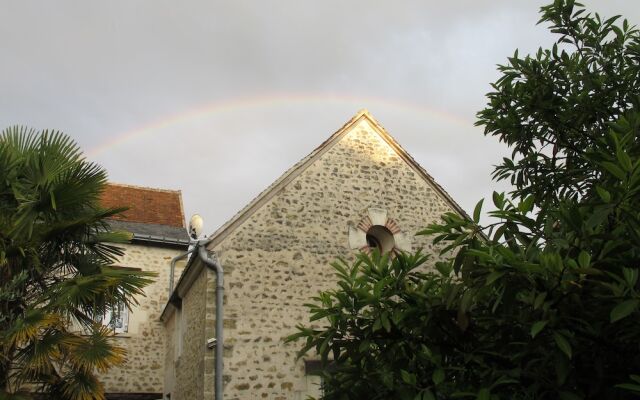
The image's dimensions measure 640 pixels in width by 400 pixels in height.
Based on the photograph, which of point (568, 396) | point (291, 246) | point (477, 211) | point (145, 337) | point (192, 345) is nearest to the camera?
point (568, 396)

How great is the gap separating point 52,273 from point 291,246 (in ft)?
11.9

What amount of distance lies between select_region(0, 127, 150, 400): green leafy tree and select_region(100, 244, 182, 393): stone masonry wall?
6.11 m

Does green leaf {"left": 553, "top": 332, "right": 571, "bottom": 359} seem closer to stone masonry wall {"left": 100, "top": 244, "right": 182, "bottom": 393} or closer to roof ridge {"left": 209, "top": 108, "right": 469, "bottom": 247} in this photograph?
roof ridge {"left": 209, "top": 108, "right": 469, "bottom": 247}

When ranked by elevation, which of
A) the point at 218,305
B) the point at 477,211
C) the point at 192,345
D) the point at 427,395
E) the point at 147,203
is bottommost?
the point at 427,395

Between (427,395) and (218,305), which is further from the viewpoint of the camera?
(218,305)

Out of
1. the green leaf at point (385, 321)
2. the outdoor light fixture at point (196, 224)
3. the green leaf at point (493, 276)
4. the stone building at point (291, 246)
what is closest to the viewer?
the green leaf at point (493, 276)

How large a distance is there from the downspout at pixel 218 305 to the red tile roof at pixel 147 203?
298 inches

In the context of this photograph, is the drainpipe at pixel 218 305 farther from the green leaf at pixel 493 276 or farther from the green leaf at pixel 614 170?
the green leaf at pixel 614 170

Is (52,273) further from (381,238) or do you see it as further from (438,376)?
(438,376)

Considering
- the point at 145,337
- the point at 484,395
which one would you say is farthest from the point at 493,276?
the point at 145,337

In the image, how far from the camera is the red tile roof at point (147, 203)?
16.6 metres

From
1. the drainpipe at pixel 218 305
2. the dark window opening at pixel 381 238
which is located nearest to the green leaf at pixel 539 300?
the drainpipe at pixel 218 305

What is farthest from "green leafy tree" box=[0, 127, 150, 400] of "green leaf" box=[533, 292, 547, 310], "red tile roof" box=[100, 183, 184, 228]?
"red tile roof" box=[100, 183, 184, 228]

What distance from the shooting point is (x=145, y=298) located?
1488 centimetres
